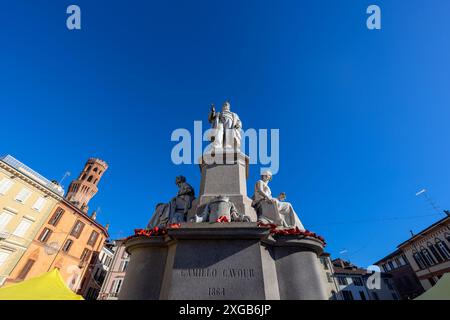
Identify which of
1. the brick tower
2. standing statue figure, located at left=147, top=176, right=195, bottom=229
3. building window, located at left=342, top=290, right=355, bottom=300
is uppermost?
the brick tower

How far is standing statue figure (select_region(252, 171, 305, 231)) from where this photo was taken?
5020mm

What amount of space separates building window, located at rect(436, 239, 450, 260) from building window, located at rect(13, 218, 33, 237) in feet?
190

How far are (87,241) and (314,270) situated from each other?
148ft

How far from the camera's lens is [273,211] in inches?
205

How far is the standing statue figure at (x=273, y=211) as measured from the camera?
5020 mm

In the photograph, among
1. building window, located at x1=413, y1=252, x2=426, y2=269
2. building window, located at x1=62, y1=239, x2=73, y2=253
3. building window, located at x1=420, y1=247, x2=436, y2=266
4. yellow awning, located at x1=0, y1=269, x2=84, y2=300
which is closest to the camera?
yellow awning, located at x1=0, y1=269, x2=84, y2=300

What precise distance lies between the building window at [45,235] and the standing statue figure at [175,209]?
36.1 metres

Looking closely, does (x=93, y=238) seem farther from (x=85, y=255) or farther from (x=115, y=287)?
(x=115, y=287)

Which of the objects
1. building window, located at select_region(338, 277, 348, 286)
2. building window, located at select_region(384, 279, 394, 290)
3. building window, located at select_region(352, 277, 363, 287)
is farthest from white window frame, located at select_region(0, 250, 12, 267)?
building window, located at select_region(384, 279, 394, 290)

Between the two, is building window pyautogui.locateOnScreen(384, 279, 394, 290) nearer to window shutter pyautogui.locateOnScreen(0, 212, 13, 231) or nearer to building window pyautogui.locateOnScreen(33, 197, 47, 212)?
building window pyautogui.locateOnScreen(33, 197, 47, 212)

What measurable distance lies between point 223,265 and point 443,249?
41478mm

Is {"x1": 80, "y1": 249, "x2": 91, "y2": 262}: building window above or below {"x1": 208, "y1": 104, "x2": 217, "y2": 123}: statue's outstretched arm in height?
above
